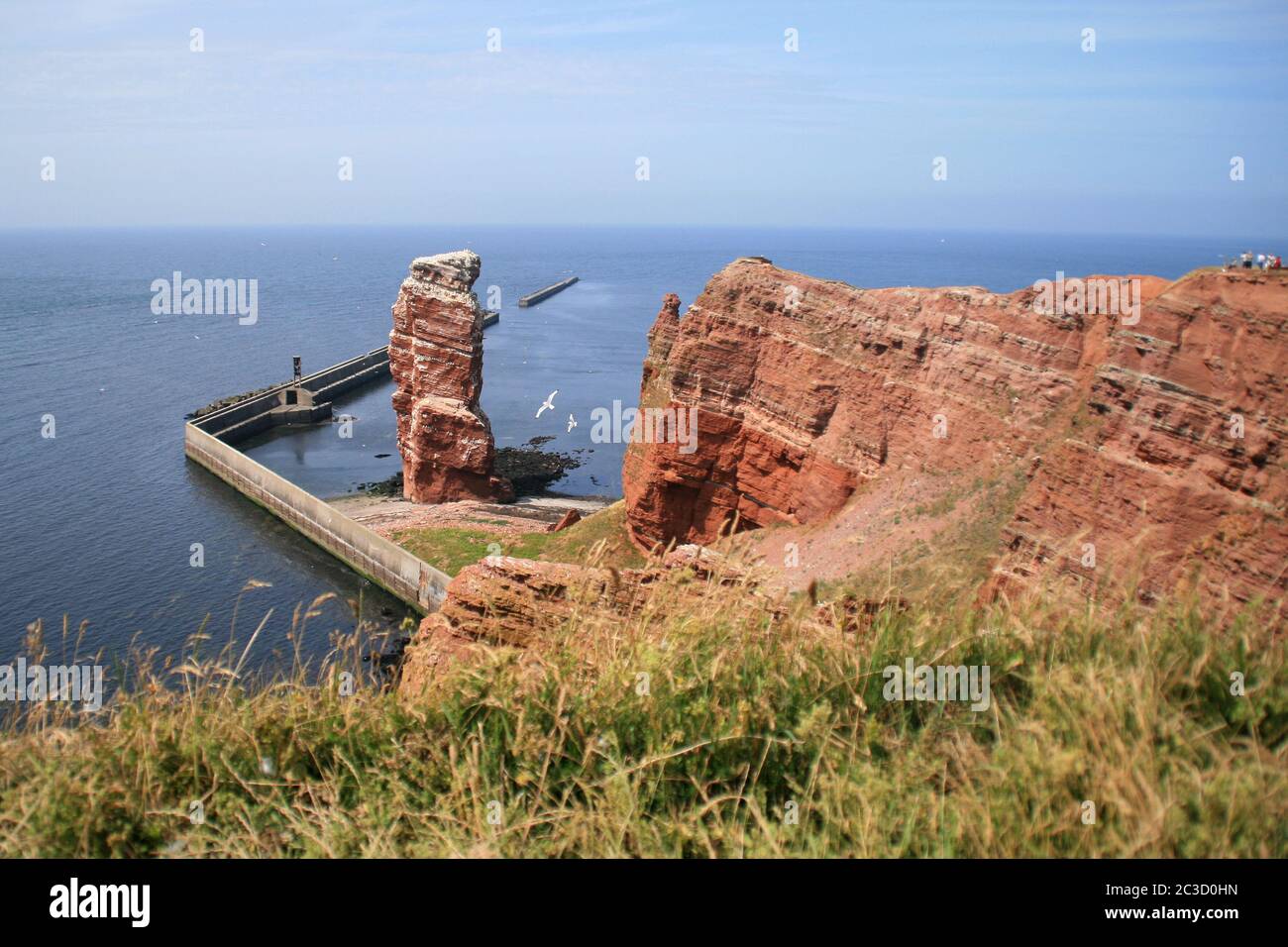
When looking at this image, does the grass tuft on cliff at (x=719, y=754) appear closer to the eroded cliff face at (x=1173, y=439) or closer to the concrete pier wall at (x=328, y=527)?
the eroded cliff face at (x=1173, y=439)

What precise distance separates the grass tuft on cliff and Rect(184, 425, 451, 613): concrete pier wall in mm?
30759

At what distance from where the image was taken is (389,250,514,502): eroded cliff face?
Result: 1934 inches

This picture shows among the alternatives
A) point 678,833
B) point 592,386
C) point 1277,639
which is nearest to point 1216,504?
point 1277,639

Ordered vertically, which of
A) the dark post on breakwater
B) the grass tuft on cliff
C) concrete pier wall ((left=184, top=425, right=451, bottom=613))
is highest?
the dark post on breakwater

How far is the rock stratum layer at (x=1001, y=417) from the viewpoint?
14.6 meters

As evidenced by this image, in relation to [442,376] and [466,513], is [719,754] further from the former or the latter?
[442,376]

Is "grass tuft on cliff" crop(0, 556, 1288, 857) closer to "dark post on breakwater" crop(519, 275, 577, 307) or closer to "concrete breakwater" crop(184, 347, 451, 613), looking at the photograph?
"concrete breakwater" crop(184, 347, 451, 613)

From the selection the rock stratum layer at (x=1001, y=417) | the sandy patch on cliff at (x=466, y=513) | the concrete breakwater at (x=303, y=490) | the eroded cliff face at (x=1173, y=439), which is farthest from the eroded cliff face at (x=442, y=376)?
the eroded cliff face at (x=1173, y=439)

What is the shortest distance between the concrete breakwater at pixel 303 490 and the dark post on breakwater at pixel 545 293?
60914mm

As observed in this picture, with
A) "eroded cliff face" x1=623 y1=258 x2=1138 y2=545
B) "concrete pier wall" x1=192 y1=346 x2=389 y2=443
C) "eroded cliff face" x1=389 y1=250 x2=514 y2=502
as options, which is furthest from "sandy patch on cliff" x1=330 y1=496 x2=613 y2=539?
"concrete pier wall" x1=192 y1=346 x2=389 y2=443

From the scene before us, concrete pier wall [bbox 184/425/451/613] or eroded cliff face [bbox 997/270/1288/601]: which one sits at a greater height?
eroded cliff face [bbox 997/270/1288/601]

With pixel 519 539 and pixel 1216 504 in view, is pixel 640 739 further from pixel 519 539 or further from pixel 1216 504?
pixel 519 539

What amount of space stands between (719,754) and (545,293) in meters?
164
